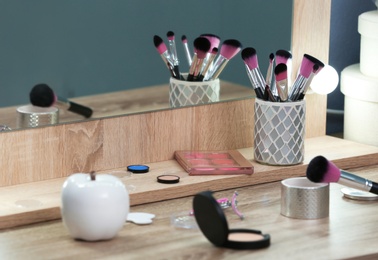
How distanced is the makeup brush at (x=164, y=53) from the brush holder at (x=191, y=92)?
0.02 meters

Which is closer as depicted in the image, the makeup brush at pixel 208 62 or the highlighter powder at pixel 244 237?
the highlighter powder at pixel 244 237

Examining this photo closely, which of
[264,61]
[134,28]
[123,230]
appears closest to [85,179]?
[123,230]

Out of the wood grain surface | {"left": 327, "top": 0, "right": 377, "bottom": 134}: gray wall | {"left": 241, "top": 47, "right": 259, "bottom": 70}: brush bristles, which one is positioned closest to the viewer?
the wood grain surface

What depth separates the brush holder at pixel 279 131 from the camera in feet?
5.32

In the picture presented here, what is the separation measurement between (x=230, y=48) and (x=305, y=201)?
363 millimetres

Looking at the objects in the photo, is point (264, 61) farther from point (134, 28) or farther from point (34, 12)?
point (34, 12)

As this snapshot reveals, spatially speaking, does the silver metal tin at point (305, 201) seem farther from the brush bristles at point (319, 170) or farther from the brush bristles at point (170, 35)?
the brush bristles at point (170, 35)

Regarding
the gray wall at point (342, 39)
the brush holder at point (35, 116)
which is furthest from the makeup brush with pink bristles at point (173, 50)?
the gray wall at point (342, 39)

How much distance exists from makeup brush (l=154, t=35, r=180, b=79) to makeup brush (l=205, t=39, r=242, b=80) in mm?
66

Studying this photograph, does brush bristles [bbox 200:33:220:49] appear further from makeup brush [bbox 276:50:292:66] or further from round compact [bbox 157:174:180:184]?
round compact [bbox 157:174:180:184]

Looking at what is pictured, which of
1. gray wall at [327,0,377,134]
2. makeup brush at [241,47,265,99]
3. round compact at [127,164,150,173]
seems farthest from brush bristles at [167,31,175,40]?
gray wall at [327,0,377,134]

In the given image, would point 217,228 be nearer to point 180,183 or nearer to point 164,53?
point 180,183

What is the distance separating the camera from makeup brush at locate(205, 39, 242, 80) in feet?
5.50

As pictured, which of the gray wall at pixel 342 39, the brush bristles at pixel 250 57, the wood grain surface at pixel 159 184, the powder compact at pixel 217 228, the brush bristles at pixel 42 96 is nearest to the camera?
the powder compact at pixel 217 228
